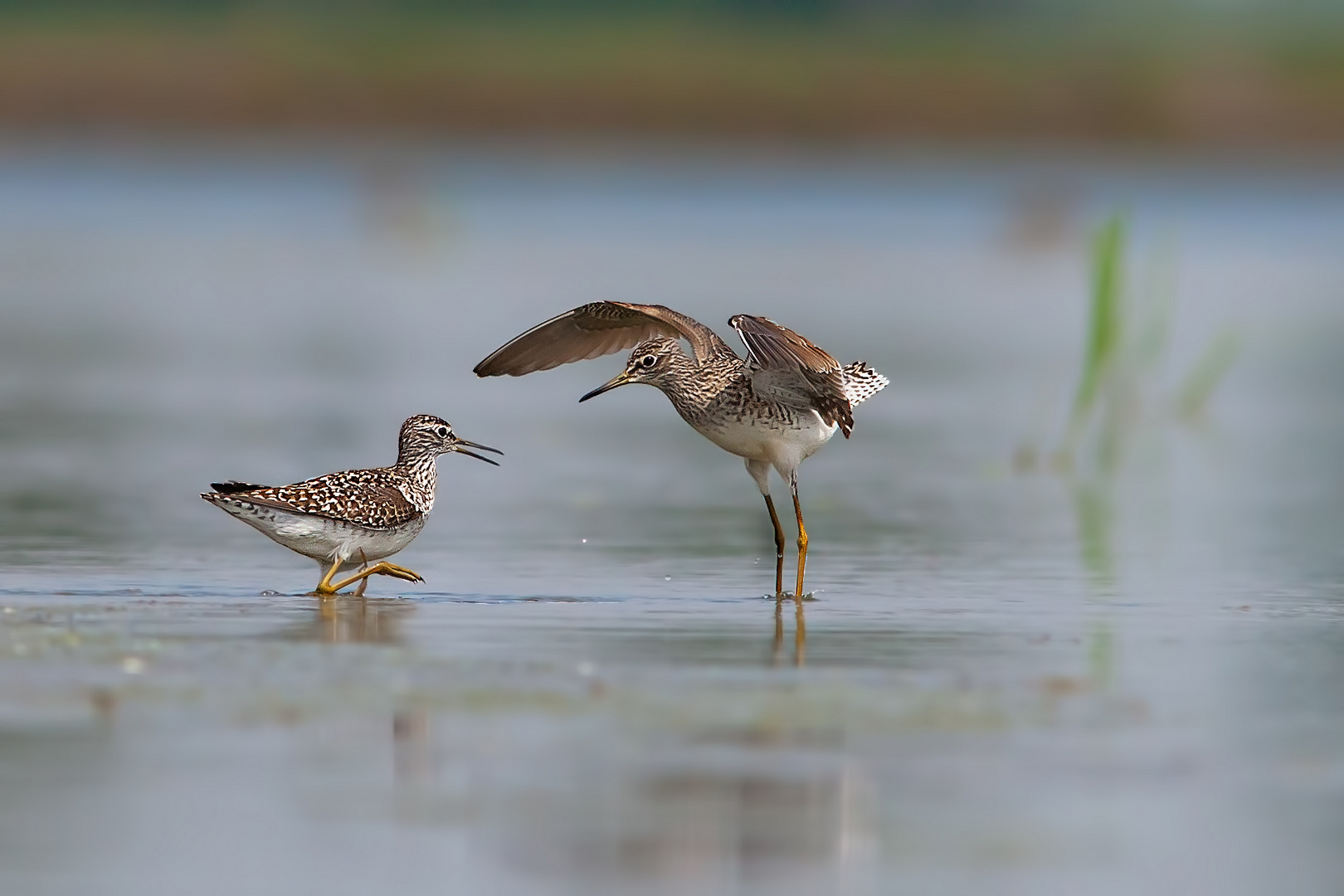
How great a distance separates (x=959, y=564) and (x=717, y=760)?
192 inches

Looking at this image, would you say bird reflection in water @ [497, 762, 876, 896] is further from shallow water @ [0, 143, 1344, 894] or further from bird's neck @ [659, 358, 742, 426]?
bird's neck @ [659, 358, 742, 426]

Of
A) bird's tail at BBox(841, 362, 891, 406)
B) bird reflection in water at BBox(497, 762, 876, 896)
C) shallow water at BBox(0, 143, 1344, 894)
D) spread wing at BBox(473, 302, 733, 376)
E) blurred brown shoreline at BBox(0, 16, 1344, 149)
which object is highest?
blurred brown shoreline at BBox(0, 16, 1344, 149)

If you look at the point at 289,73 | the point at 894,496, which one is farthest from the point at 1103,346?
the point at 289,73

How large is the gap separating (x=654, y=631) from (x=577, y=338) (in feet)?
11.2

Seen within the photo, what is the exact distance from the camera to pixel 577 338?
528 inches

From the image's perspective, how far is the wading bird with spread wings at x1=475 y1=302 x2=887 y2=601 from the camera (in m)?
11.6

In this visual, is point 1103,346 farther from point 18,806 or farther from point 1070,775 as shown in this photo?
point 18,806

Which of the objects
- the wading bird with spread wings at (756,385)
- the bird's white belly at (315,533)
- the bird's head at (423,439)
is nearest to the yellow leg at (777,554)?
the wading bird with spread wings at (756,385)

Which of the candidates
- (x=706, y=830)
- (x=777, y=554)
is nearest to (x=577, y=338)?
(x=777, y=554)

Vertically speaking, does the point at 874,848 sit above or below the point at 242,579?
below

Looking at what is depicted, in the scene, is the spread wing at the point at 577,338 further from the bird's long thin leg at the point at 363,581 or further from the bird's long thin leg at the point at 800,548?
the bird's long thin leg at the point at 363,581

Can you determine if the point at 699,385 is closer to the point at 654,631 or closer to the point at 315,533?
the point at 315,533

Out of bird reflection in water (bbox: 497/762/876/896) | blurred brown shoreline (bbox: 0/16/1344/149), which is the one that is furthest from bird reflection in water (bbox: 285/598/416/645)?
blurred brown shoreline (bbox: 0/16/1344/149)

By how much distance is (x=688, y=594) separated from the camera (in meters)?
11.5
